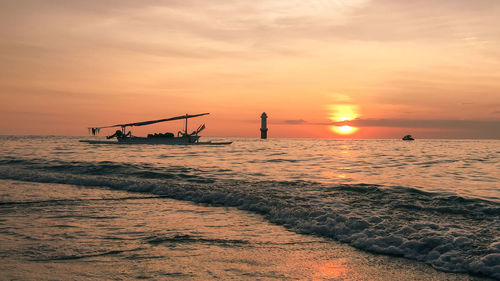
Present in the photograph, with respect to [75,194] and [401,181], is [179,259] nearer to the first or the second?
[75,194]

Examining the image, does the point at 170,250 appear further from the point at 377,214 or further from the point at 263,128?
the point at 263,128

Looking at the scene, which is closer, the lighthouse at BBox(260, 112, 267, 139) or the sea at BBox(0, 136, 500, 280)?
the sea at BBox(0, 136, 500, 280)

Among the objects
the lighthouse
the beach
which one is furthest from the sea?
the lighthouse

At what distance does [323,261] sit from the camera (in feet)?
22.1

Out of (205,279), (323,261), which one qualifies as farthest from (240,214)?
(205,279)

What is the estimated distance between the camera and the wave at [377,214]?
293 inches

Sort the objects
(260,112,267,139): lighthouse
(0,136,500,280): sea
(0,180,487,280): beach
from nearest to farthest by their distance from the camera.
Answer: (0,180,487,280): beach
(0,136,500,280): sea
(260,112,267,139): lighthouse

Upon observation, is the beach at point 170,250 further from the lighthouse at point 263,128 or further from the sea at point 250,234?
the lighthouse at point 263,128

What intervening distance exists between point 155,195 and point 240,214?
541cm

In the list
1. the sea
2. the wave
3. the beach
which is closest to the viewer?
the beach

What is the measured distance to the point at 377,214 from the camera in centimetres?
1084

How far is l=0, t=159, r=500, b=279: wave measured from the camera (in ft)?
24.4

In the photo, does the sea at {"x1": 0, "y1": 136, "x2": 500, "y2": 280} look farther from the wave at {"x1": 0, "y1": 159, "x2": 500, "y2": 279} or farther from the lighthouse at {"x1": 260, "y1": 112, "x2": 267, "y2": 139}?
the lighthouse at {"x1": 260, "y1": 112, "x2": 267, "y2": 139}

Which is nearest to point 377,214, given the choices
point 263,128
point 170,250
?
point 170,250
